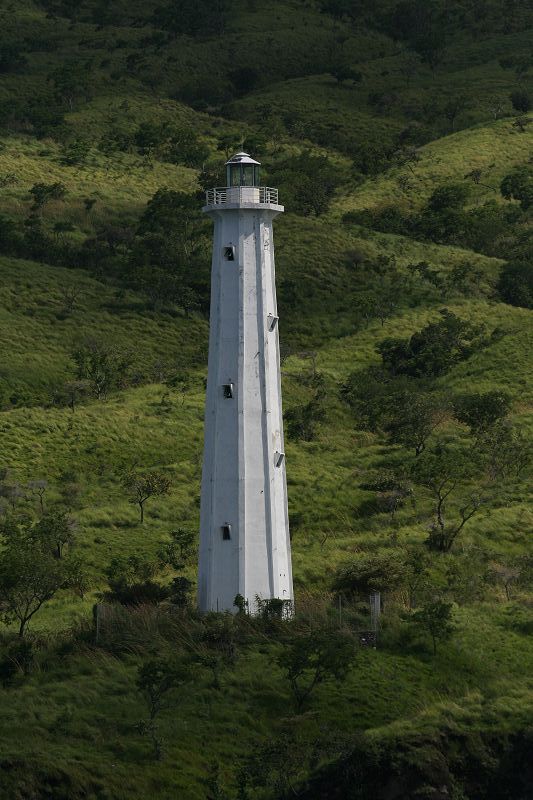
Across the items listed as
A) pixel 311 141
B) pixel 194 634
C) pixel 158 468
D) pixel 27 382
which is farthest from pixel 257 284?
pixel 311 141

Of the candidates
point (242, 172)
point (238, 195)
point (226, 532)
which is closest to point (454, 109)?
point (242, 172)

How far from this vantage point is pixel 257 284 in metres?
33.9

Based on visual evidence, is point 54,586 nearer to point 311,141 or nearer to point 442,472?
point 442,472

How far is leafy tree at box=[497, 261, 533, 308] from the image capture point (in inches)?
3263

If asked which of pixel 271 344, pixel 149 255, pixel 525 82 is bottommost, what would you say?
pixel 271 344

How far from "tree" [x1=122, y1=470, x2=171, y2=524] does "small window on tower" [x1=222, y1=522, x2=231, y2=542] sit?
14675 mm

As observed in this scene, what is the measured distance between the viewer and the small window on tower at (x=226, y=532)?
33.5 metres

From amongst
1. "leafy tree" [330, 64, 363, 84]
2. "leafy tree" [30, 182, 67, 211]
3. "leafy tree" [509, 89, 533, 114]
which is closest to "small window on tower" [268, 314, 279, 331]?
"leafy tree" [30, 182, 67, 211]

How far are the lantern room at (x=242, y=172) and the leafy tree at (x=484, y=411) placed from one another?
22.9 m

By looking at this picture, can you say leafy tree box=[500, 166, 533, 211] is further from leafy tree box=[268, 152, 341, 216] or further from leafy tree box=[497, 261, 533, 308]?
leafy tree box=[497, 261, 533, 308]

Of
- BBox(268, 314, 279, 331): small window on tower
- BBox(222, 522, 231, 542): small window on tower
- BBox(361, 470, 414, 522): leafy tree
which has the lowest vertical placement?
BBox(222, 522, 231, 542): small window on tower

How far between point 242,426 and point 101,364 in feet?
118

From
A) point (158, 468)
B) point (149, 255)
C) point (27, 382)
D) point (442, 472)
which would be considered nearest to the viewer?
point (442, 472)

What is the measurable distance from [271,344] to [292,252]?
5490 cm
